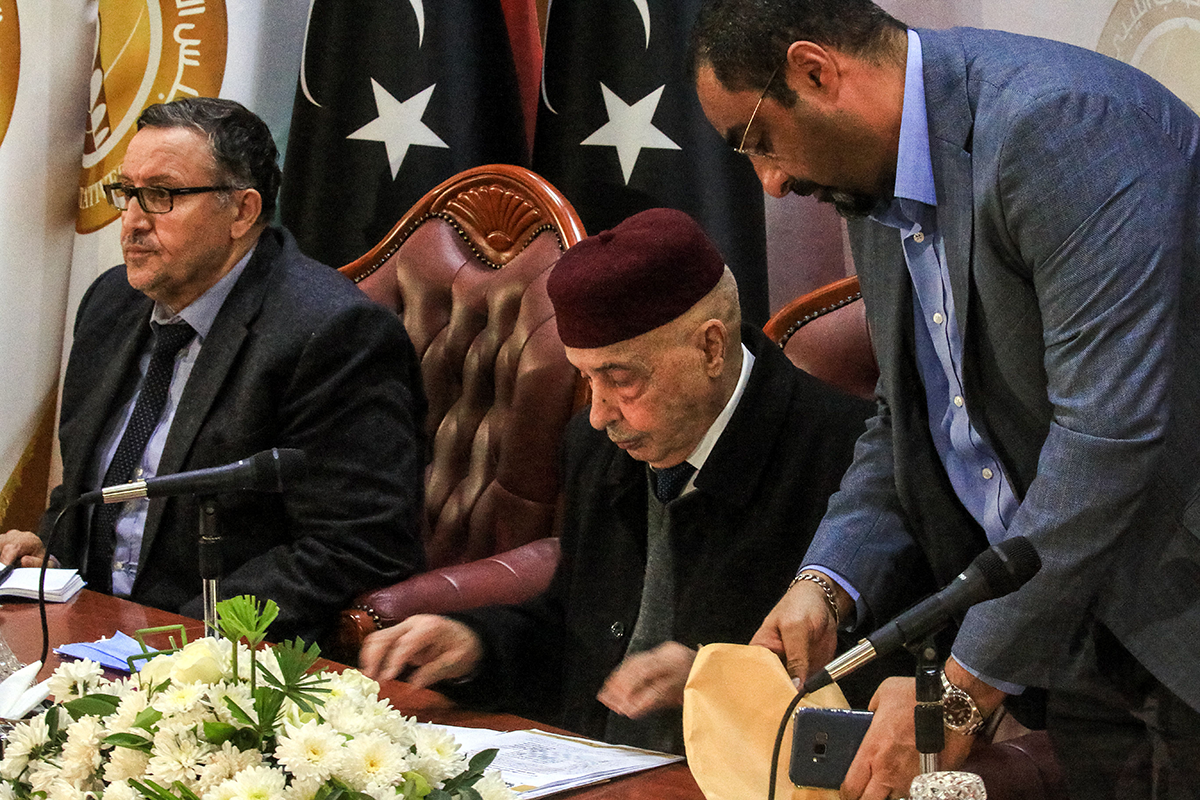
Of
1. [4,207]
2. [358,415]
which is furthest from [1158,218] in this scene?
[4,207]

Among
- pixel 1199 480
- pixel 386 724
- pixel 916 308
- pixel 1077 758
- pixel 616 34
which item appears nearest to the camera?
pixel 386 724

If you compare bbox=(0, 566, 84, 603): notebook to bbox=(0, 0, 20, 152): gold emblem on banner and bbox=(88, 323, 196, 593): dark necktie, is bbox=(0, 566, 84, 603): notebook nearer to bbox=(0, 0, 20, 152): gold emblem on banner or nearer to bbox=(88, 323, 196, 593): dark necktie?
bbox=(88, 323, 196, 593): dark necktie

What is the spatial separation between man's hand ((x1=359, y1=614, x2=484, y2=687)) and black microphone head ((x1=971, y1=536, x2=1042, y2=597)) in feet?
3.33

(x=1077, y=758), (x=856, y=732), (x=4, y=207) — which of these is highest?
(x=856, y=732)

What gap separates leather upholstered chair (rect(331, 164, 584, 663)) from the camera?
2.61m

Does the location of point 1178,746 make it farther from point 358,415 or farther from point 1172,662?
point 358,415

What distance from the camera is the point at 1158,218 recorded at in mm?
1332

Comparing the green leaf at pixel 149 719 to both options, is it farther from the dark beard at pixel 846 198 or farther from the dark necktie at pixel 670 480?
the dark necktie at pixel 670 480

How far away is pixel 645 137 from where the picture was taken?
3107mm

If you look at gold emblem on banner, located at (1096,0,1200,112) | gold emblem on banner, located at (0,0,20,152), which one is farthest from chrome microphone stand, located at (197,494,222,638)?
gold emblem on banner, located at (0,0,20,152)

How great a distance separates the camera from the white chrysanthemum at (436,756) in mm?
1018

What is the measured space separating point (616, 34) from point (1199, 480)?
209 cm

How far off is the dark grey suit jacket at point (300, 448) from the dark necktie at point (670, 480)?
0.70 m

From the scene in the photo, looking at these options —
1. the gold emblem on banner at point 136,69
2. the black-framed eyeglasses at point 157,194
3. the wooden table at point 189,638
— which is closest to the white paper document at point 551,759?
the wooden table at point 189,638
